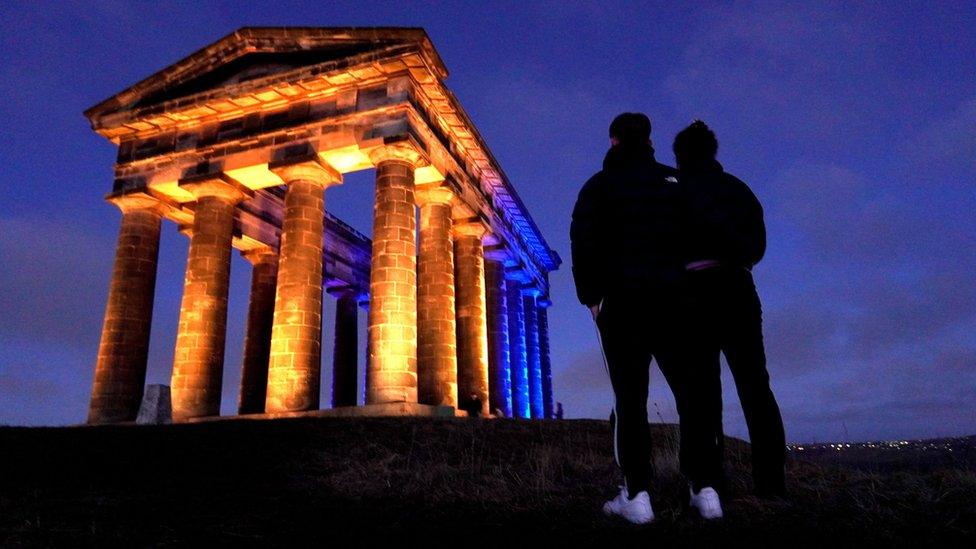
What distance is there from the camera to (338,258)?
96.5 feet

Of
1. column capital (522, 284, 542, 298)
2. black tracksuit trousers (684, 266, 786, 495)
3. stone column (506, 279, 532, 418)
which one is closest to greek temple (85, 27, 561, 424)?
stone column (506, 279, 532, 418)

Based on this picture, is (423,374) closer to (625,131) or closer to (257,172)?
(257,172)

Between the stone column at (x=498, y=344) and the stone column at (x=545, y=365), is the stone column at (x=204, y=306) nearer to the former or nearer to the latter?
the stone column at (x=498, y=344)

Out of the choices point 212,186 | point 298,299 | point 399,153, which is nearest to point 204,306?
point 298,299

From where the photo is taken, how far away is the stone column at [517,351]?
27078 mm

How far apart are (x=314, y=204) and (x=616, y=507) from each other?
15844 millimetres

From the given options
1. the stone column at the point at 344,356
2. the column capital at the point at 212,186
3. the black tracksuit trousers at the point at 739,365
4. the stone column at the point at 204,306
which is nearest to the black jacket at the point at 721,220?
the black tracksuit trousers at the point at 739,365

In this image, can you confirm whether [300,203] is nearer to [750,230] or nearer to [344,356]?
[344,356]

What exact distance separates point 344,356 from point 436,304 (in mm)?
11242

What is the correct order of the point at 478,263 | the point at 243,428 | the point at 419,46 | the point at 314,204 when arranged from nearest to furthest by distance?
the point at 243,428 → the point at 419,46 → the point at 314,204 → the point at 478,263

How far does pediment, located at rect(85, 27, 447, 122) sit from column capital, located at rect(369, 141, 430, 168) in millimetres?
2525

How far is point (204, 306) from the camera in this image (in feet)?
61.4

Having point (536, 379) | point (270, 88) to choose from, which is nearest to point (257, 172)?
point (270, 88)

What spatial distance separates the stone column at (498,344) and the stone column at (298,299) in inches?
350
